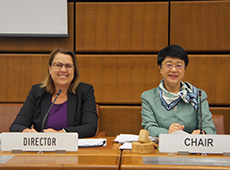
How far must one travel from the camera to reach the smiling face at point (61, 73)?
1939 mm

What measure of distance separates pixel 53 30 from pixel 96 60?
23.4 inches

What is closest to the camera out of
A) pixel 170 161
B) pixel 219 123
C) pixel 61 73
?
pixel 170 161

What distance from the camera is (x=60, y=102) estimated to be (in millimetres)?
1988

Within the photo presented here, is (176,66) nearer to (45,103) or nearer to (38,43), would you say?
(45,103)

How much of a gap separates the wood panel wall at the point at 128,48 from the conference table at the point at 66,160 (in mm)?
1500

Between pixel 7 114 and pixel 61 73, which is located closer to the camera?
pixel 61 73

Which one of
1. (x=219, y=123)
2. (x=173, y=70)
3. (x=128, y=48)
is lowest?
(x=219, y=123)

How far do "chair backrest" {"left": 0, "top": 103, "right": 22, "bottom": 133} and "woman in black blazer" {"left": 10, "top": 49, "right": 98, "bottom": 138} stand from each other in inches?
23.2

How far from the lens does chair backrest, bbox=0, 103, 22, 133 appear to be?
2.38m

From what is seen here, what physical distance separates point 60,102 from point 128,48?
1.08 m

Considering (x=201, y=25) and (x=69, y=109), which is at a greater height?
(x=201, y=25)

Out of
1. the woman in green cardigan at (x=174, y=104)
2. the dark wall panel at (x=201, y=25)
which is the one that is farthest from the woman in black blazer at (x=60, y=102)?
the dark wall panel at (x=201, y=25)

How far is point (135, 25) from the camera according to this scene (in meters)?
2.64

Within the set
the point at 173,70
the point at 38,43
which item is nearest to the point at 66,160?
the point at 173,70
